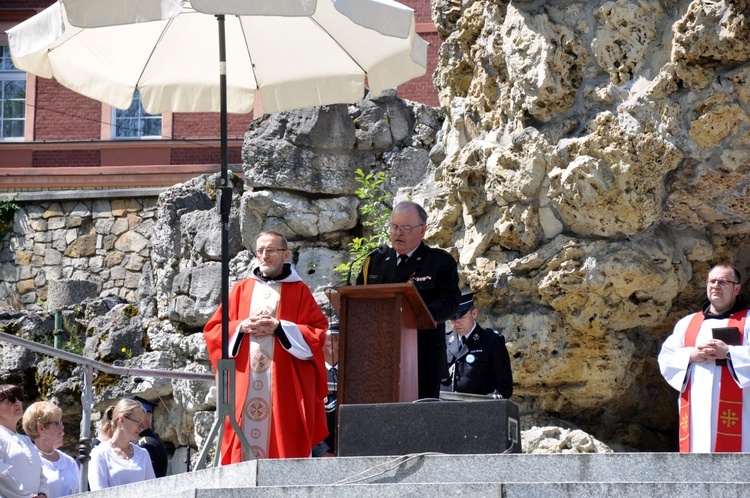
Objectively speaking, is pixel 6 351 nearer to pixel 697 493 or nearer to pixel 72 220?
pixel 72 220

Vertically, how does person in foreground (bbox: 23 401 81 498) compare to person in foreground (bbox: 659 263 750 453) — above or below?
below

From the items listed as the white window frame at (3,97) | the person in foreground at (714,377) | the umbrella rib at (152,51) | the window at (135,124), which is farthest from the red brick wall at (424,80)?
the person in foreground at (714,377)

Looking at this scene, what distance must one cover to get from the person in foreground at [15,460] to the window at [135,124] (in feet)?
48.1

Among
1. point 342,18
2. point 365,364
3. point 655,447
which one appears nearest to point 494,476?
point 365,364

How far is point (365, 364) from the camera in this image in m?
6.32

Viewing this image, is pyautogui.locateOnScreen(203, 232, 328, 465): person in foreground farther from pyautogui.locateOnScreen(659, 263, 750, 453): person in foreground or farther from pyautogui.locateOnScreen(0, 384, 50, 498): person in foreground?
pyautogui.locateOnScreen(659, 263, 750, 453): person in foreground

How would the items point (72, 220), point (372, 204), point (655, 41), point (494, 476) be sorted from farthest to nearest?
point (72, 220)
point (372, 204)
point (655, 41)
point (494, 476)

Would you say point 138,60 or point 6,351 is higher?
point 138,60

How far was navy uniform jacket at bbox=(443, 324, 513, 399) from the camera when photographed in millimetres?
8016

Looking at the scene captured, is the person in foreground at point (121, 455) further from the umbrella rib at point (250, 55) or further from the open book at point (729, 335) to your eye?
the open book at point (729, 335)

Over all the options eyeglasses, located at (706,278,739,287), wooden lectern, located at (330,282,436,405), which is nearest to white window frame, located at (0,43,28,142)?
wooden lectern, located at (330,282,436,405)

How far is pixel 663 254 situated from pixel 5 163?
15.1 meters

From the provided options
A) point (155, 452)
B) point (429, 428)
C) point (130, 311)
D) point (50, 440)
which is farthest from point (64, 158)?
point (429, 428)

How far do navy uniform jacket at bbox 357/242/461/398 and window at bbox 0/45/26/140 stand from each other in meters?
16.0
